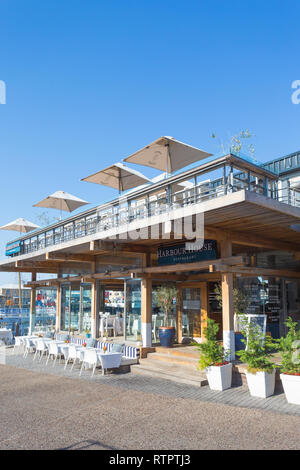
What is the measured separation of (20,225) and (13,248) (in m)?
2.82

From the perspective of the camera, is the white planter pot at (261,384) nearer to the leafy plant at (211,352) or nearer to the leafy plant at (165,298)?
the leafy plant at (211,352)

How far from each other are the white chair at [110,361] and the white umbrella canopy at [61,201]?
345 inches

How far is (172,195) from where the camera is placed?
890cm

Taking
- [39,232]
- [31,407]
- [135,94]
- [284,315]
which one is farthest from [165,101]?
[31,407]

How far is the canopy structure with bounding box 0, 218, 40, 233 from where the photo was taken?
20.3 m

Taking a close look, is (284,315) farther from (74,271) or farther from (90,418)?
(74,271)

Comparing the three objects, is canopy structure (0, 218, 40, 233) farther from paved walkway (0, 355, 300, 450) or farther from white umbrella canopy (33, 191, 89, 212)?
paved walkway (0, 355, 300, 450)

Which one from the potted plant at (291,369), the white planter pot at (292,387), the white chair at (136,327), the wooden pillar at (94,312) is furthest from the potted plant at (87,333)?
the white planter pot at (292,387)

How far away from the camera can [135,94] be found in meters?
15.3

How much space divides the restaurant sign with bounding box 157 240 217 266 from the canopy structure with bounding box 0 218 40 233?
11133 millimetres

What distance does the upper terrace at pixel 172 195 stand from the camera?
7.50 metres

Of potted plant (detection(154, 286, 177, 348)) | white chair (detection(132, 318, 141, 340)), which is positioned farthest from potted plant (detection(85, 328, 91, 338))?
potted plant (detection(154, 286, 177, 348))

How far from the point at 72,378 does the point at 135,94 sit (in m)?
11.2

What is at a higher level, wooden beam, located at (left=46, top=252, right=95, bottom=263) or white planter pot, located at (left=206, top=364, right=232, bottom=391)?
wooden beam, located at (left=46, top=252, right=95, bottom=263)
